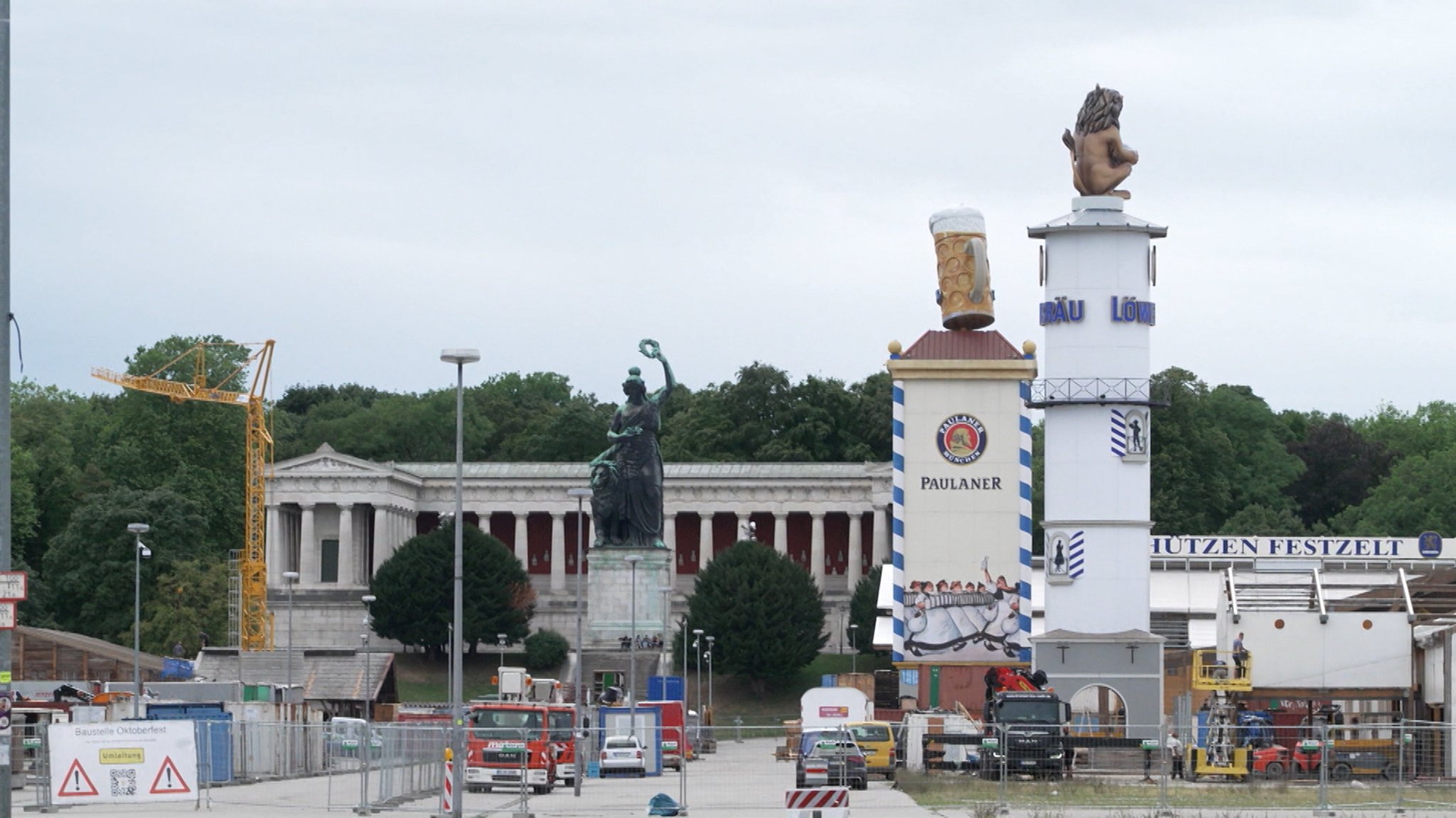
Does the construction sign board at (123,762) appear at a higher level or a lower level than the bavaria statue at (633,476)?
lower

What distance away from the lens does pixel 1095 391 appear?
2702 inches

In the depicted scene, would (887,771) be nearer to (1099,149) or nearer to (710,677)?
(1099,149)

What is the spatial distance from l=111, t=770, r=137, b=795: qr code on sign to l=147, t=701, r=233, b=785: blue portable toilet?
7.67 ft

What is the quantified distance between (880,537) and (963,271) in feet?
196

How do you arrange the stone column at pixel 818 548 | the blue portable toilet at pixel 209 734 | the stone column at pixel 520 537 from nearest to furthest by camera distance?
the blue portable toilet at pixel 209 734 → the stone column at pixel 818 548 → the stone column at pixel 520 537

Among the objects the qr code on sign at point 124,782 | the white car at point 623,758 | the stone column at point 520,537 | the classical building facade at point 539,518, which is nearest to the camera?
the qr code on sign at point 124,782

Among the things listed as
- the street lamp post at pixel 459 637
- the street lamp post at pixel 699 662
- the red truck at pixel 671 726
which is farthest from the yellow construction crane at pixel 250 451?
the street lamp post at pixel 459 637

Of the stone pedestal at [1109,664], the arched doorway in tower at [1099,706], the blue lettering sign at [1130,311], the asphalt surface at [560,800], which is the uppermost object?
the blue lettering sign at [1130,311]

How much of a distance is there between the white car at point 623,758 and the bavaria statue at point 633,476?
133 ft

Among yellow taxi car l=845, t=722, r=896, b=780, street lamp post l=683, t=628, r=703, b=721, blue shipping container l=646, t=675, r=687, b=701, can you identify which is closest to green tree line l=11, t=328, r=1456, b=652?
street lamp post l=683, t=628, r=703, b=721

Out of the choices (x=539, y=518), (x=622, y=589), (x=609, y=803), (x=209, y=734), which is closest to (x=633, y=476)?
(x=622, y=589)

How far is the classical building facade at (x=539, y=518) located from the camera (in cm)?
13012

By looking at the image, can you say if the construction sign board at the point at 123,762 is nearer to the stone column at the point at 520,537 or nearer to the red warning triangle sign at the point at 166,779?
the red warning triangle sign at the point at 166,779

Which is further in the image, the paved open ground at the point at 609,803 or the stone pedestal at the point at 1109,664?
the stone pedestal at the point at 1109,664
